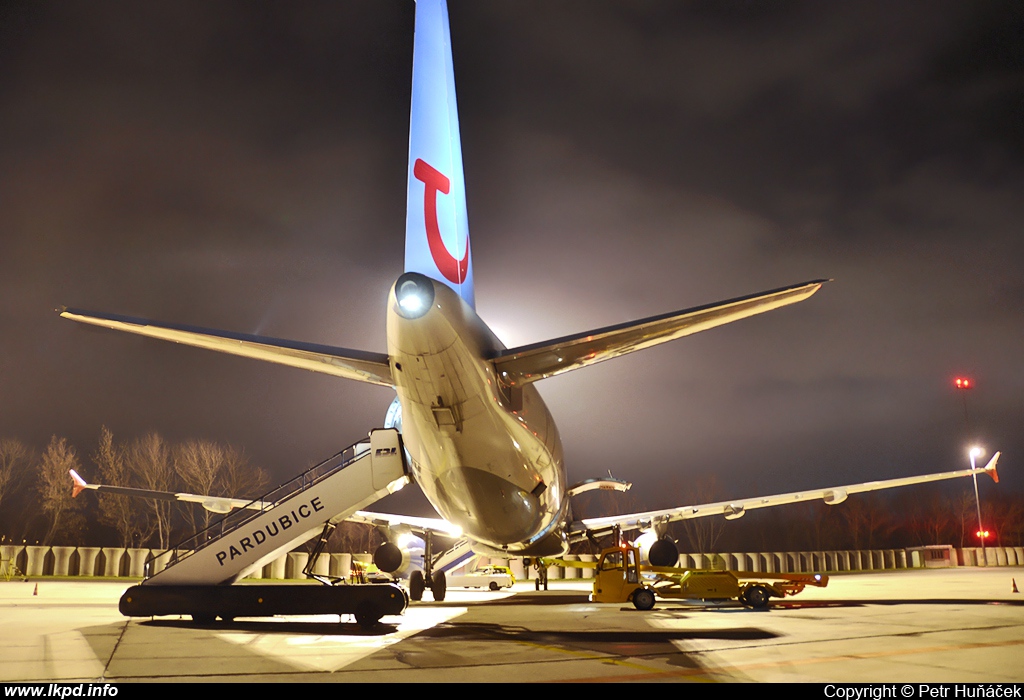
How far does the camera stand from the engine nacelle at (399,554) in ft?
73.5

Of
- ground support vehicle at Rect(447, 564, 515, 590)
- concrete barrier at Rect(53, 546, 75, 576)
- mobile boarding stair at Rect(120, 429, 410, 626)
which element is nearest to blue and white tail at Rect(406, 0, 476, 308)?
mobile boarding stair at Rect(120, 429, 410, 626)

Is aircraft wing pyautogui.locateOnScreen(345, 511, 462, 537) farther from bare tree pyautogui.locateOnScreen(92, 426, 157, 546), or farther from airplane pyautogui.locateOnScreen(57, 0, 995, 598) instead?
bare tree pyautogui.locateOnScreen(92, 426, 157, 546)

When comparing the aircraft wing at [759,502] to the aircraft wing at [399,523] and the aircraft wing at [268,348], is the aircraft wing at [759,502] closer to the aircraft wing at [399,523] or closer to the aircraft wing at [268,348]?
the aircraft wing at [399,523]

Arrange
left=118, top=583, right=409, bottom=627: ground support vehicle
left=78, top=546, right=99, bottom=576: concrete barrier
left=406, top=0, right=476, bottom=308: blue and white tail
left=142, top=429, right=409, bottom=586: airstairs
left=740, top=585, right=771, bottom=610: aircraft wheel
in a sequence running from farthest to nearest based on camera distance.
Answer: left=78, top=546, right=99, bottom=576: concrete barrier
left=740, top=585, right=771, bottom=610: aircraft wheel
left=142, top=429, right=409, bottom=586: airstairs
left=118, top=583, right=409, bottom=627: ground support vehicle
left=406, top=0, right=476, bottom=308: blue and white tail

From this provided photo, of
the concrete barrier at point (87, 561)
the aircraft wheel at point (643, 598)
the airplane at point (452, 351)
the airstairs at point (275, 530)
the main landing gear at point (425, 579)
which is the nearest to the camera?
the airplane at point (452, 351)

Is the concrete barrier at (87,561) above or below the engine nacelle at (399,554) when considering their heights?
A: below

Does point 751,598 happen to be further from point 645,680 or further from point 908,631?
point 645,680

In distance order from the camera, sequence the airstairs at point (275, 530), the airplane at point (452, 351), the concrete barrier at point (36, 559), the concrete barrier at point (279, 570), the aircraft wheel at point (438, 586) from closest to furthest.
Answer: the airplane at point (452, 351), the airstairs at point (275, 530), the aircraft wheel at point (438, 586), the concrete barrier at point (36, 559), the concrete barrier at point (279, 570)

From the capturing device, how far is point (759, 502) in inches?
1032

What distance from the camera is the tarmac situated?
8320 mm

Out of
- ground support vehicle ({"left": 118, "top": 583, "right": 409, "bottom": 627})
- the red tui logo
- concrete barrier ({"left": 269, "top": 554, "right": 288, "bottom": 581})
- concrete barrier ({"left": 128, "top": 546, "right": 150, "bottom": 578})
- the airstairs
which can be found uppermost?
the red tui logo

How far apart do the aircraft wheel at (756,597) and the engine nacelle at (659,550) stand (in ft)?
8.61

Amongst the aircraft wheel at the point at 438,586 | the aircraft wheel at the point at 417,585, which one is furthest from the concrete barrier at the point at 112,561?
the aircraft wheel at the point at 417,585

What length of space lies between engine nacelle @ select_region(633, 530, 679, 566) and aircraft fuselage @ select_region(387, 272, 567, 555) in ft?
30.6
